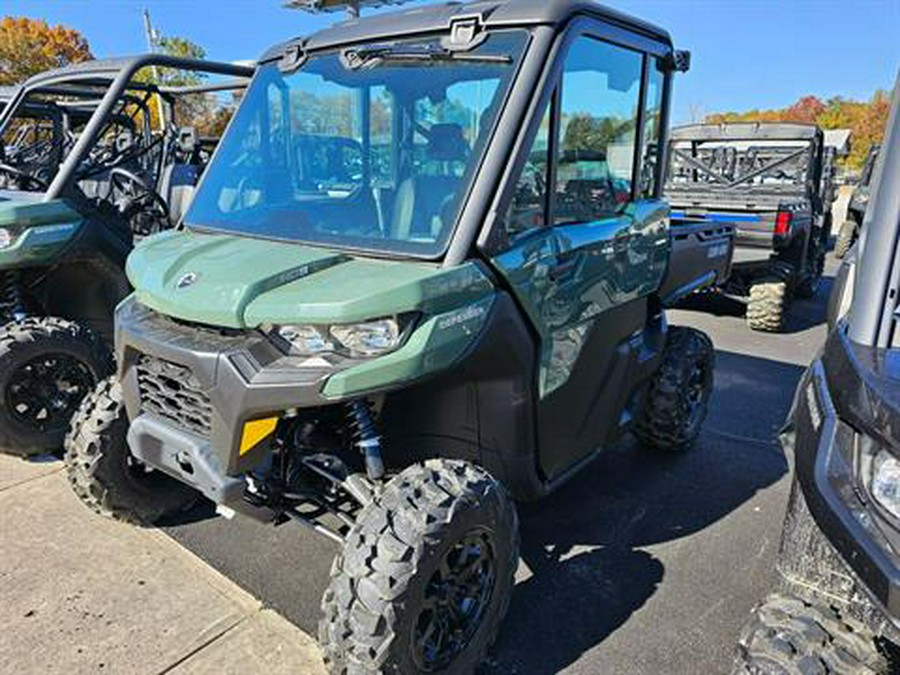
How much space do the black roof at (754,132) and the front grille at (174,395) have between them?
7935 millimetres

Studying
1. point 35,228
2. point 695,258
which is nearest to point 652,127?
point 695,258

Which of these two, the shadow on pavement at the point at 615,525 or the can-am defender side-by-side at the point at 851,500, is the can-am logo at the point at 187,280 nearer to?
the shadow on pavement at the point at 615,525

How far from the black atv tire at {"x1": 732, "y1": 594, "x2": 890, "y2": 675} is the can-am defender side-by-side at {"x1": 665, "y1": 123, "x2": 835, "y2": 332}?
18.6 feet

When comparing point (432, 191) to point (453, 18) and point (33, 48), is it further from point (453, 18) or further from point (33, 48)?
point (33, 48)

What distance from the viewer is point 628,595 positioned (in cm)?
292

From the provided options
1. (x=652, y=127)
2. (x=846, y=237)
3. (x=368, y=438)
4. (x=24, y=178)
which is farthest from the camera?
(x=846, y=237)

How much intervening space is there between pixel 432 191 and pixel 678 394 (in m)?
2.27

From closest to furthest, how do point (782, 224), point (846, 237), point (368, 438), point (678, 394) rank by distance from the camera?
point (368, 438), point (678, 394), point (782, 224), point (846, 237)

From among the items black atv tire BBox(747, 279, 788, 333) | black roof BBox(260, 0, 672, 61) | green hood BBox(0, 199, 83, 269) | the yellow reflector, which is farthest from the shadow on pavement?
green hood BBox(0, 199, 83, 269)

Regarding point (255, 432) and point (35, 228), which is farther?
point (35, 228)

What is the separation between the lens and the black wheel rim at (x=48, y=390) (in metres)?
3.98

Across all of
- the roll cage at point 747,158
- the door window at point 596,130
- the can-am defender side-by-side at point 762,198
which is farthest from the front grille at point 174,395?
the roll cage at point 747,158

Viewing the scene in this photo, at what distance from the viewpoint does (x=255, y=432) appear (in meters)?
2.19

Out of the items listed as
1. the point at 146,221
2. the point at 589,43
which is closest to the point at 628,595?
the point at 589,43
